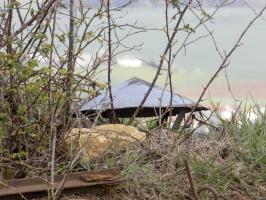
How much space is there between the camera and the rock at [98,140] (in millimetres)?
5515

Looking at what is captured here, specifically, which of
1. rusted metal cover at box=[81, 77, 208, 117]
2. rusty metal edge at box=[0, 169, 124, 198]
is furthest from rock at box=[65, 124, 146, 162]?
rusted metal cover at box=[81, 77, 208, 117]

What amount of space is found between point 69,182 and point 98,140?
0.78 meters

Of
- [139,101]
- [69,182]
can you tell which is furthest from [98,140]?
[139,101]

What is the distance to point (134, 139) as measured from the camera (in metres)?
5.80

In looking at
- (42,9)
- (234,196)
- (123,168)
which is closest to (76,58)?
(42,9)

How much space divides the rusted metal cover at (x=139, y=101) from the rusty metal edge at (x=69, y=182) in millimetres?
1664

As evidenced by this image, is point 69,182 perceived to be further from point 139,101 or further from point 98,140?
point 139,101

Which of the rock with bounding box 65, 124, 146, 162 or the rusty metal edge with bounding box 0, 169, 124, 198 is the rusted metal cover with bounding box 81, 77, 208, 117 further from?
the rusty metal edge with bounding box 0, 169, 124, 198

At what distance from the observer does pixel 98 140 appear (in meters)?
5.70

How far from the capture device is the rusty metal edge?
4754mm

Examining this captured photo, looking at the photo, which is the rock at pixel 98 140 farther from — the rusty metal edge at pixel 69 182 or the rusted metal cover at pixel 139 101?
the rusted metal cover at pixel 139 101

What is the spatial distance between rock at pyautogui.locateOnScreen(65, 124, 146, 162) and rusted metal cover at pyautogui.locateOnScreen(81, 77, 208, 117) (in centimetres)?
88

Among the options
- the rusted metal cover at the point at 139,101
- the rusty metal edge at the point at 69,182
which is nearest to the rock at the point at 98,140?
the rusty metal edge at the point at 69,182

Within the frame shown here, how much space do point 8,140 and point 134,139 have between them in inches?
39.3
